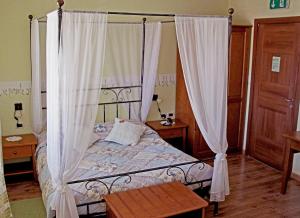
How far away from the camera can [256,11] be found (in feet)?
18.5

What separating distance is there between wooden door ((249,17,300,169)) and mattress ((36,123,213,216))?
188 centimetres

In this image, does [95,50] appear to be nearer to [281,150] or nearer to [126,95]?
[126,95]

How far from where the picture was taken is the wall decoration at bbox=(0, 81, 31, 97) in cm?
478

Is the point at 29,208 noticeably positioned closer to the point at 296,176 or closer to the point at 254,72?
the point at 296,176

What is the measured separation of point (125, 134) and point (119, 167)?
2.97 ft

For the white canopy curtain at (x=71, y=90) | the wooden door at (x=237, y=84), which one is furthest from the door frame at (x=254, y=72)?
the white canopy curtain at (x=71, y=90)

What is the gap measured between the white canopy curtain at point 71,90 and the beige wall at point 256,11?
311 cm

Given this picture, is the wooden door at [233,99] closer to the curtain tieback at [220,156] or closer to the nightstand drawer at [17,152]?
the curtain tieback at [220,156]

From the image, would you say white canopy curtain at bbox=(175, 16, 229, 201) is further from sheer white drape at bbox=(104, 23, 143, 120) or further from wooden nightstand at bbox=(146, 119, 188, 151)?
sheer white drape at bbox=(104, 23, 143, 120)

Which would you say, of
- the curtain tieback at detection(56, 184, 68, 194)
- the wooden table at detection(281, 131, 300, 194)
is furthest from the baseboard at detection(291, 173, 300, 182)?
the curtain tieback at detection(56, 184, 68, 194)

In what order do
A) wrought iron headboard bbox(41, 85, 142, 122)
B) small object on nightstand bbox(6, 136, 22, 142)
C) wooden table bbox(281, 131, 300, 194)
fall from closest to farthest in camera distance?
wooden table bbox(281, 131, 300, 194)
small object on nightstand bbox(6, 136, 22, 142)
wrought iron headboard bbox(41, 85, 142, 122)

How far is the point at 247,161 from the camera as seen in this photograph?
18.8 feet

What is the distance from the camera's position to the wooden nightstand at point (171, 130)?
5.46 m

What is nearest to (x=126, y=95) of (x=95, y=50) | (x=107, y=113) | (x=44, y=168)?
(x=107, y=113)
